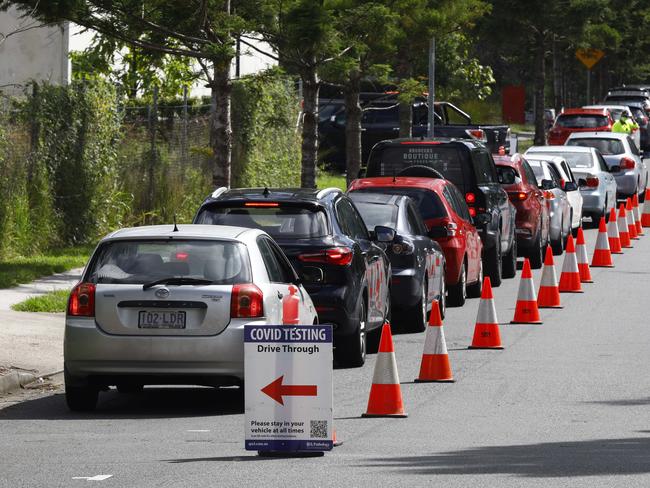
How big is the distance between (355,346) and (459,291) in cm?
545

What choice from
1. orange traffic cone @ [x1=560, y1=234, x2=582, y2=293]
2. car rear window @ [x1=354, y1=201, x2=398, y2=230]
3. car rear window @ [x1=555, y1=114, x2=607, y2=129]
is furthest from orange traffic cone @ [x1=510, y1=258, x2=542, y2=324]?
car rear window @ [x1=555, y1=114, x2=607, y2=129]

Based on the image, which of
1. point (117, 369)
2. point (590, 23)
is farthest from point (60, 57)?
point (590, 23)

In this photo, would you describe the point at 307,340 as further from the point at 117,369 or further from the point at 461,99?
the point at 461,99

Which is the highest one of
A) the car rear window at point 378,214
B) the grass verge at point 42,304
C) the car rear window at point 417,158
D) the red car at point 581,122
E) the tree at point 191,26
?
the tree at point 191,26

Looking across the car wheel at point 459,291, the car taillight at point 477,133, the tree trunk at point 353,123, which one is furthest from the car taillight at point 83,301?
the car taillight at point 477,133

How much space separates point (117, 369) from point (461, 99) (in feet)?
149

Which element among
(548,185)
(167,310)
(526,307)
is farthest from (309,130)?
(167,310)

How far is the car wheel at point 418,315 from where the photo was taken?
16.5 m

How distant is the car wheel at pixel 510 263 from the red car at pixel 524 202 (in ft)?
1.27

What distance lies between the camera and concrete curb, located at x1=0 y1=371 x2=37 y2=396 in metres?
12.7

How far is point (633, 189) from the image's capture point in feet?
118

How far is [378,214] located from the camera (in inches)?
670

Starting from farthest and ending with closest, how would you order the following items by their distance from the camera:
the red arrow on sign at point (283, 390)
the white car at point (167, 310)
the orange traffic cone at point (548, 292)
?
the orange traffic cone at point (548, 292)
the white car at point (167, 310)
the red arrow on sign at point (283, 390)

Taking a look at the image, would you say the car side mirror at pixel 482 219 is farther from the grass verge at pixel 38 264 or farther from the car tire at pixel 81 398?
the car tire at pixel 81 398
